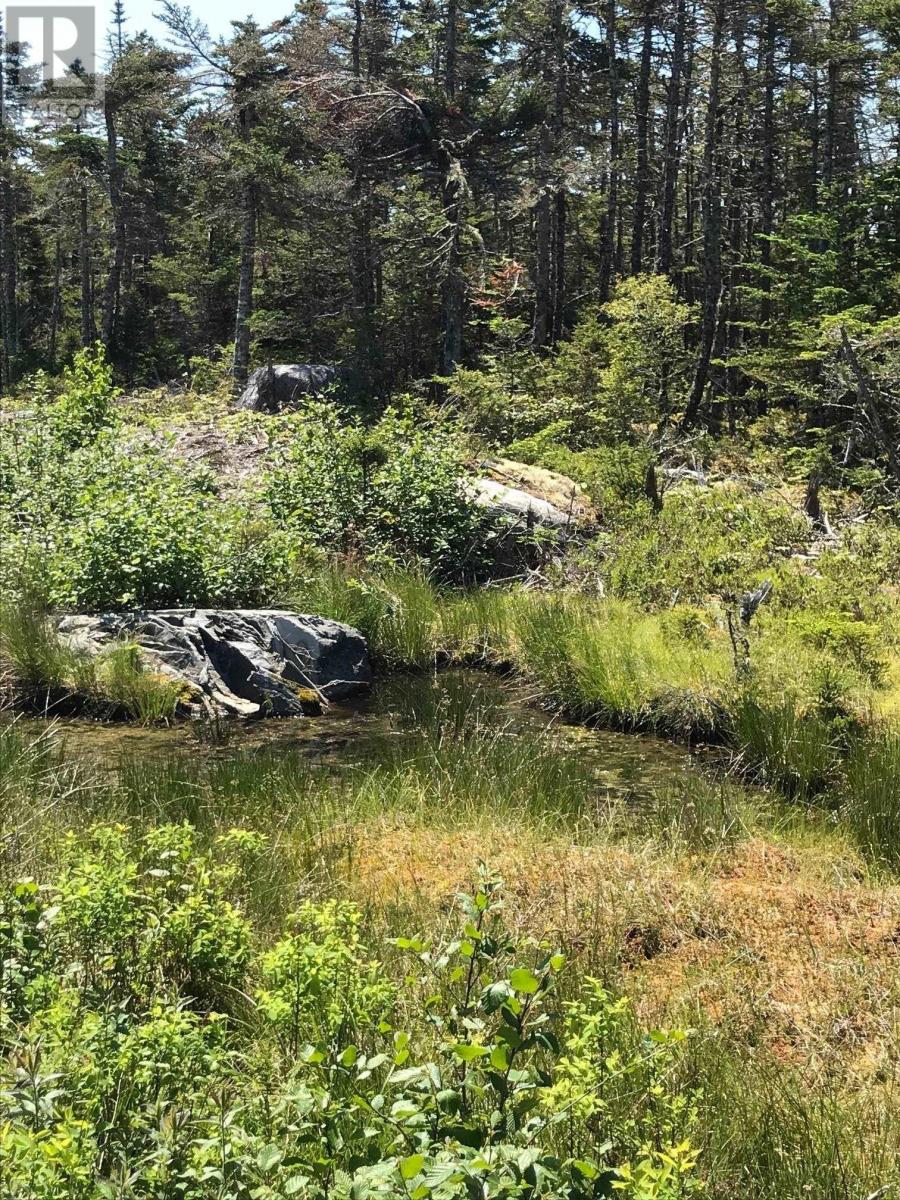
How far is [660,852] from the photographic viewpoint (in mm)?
5254

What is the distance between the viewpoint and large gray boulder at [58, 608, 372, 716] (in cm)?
887

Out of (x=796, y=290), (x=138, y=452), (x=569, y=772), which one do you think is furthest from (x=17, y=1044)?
(x=796, y=290)

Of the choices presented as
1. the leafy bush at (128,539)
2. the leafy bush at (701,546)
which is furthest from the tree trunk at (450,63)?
the leafy bush at (128,539)

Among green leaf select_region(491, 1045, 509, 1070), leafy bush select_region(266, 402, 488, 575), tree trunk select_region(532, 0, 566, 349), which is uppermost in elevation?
tree trunk select_region(532, 0, 566, 349)

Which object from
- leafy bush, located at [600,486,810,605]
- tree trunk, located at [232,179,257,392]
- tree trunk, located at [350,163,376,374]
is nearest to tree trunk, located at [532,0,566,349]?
tree trunk, located at [350,163,376,374]

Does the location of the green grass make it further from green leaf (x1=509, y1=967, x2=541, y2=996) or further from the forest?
green leaf (x1=509, y1=967, x2=541, y2=996)

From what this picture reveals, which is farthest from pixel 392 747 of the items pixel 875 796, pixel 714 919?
pixel 714 919

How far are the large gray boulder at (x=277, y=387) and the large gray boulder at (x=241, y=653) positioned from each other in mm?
11006

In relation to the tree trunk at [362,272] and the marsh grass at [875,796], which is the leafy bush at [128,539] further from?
the tree trunk at [362,272]

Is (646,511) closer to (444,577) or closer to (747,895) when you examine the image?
(444,577)

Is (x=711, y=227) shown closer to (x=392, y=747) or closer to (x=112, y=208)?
(x=392, y=747)

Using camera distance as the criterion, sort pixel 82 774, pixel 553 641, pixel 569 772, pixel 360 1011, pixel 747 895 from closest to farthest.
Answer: pixel 360 1011 < pixel 747 895 < pixel 82 774 < pixel 569 772 < pixel 553 641

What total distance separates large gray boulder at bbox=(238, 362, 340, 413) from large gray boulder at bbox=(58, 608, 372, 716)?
1101 centimetres

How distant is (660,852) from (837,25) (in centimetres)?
2981
